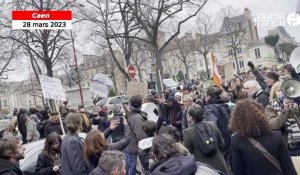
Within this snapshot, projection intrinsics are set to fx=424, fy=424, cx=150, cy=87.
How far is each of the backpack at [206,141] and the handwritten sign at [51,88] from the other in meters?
4.36

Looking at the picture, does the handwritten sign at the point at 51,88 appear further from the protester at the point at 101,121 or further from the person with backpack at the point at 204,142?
the person with backpack at the point at 204,142

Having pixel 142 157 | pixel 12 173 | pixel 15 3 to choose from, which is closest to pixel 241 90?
pixel 142 157

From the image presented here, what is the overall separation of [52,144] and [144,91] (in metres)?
5.52

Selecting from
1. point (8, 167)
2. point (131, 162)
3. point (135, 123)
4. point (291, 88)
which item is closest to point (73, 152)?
point (8, 167)

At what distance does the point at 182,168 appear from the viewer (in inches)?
136

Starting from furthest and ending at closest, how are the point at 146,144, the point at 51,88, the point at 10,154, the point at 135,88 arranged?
the point at 135,88 → the point at 51,88 → the point at 146,144 → the point at 10,154

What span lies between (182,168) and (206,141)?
218cm

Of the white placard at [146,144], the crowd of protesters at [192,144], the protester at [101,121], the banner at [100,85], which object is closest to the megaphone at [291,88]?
the crowd of protesters at [192,144]

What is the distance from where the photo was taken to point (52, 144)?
5.70 meters

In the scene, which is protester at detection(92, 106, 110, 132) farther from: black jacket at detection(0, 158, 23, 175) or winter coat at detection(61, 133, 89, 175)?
black jacket at detection(0, 158, 23, 175)

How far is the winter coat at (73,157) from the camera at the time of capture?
16.5 feet

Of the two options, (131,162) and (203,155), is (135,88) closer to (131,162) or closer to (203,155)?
(131,162)

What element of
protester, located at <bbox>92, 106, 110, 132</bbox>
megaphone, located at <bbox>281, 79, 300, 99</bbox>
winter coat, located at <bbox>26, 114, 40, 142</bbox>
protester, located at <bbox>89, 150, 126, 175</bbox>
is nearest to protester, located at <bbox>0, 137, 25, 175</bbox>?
protester, located at <bbox>89, 150, 126, 175</bbox>

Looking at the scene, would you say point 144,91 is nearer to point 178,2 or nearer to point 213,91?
point 213,91
